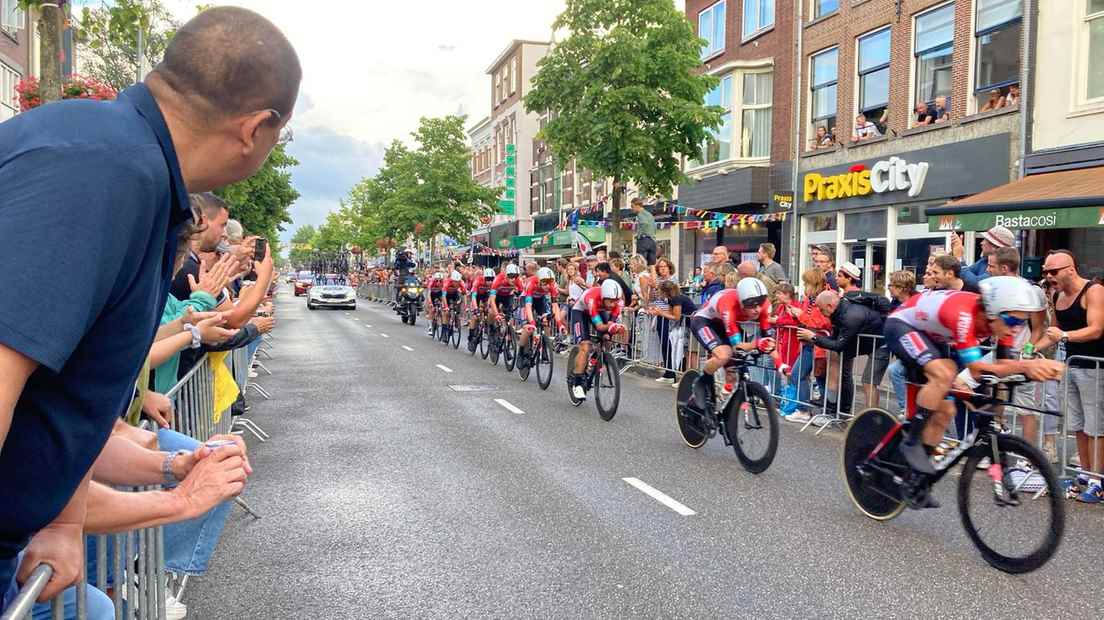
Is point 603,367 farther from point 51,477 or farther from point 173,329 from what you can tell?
point 51,477

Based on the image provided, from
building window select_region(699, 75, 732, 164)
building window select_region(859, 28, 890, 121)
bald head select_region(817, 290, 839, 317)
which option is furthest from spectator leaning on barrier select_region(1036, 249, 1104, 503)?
building window select_region(699, 75, 732, 164)

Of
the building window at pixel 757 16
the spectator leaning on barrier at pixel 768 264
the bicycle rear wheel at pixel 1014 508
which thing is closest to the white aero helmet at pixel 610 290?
the spectator leaning on barrier at pixel 768 264

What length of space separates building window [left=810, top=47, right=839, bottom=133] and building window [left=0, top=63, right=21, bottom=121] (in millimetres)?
23171

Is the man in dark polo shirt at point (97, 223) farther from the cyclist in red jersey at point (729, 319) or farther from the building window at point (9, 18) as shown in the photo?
the building window at point (9, 18)

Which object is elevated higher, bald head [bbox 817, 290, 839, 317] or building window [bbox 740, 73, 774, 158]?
building window [bbox 740, 73, 774, 158]

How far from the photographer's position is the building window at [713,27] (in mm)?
27781

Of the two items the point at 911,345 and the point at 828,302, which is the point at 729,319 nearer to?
the point at 911,345

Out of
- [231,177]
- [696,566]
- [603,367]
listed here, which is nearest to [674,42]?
[603,367]

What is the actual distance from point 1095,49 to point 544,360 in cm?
1091

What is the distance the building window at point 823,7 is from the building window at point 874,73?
1.75 metres

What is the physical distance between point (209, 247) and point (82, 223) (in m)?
5.09

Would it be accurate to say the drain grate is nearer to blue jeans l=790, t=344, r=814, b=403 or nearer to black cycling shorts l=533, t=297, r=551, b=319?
black cycling shorts l=533, t=297, r=551, b=319

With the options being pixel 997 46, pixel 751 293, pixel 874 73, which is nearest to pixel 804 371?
pixel 751 293

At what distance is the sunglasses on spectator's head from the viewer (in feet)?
15.9
